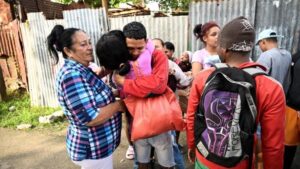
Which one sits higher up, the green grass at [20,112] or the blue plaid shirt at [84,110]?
the blue plaid shirt at [84,110]

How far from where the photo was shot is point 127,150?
4.18 m

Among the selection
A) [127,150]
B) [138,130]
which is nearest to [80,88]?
[138,130]

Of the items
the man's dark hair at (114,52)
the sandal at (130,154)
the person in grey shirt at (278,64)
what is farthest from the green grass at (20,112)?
the person in grey shirt at (278,64)

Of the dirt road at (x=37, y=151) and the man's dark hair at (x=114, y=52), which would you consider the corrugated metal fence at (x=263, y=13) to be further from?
the man's dark hair at (x=114, y=52)

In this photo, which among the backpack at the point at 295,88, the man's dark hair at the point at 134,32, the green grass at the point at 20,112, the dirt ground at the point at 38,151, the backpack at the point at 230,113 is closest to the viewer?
the backpack at the point at 230,113

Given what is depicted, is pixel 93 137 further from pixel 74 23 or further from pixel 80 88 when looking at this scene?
pixel 74 23

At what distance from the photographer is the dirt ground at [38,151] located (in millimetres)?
4039

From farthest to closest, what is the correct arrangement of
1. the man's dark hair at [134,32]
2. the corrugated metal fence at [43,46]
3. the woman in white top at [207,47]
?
the corrugated metal fence at [43,46]
the woman in white top at [207,47]
the man's dark hair at [134,32]

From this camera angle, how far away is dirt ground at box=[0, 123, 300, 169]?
13.3 ft

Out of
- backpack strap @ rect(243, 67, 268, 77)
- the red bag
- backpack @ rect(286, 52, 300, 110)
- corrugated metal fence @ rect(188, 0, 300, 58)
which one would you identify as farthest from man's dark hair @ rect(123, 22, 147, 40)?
corrugated metal fence @ rect(188, 0, 300, 58)

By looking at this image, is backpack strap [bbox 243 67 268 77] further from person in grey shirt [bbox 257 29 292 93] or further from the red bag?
person in grey shirt [bbox 257 29 292 93]

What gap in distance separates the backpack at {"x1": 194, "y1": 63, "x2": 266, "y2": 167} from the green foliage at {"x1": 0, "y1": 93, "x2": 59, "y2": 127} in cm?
498

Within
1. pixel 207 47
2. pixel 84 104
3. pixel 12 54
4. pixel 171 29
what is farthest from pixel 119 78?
pixel 12 54

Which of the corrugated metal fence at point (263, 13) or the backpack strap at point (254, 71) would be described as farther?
the corrugated metal fence at point (263, 13)
